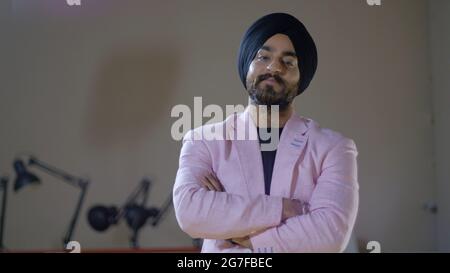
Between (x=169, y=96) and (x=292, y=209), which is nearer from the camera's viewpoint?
(x=292, y=209)

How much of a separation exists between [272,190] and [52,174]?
896mm

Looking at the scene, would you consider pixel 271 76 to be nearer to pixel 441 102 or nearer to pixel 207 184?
pixel 207 184

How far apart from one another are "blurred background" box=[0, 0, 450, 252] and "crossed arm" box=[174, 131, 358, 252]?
0.65 feet

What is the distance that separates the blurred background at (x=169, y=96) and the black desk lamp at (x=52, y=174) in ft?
0.07

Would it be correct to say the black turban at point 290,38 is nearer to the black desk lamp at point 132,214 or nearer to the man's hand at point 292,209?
the man's hand at point 292,209

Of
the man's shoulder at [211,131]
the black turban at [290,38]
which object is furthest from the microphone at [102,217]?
the black turban at [290,38]

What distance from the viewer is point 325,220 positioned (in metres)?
2.03

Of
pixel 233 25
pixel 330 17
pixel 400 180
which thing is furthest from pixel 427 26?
pixel 233 25

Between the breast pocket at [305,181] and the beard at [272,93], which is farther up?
the beard at [272,93]

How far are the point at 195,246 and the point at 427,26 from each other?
1.27 m

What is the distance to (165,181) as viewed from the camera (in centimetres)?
234

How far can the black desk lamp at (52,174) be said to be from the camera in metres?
2.37

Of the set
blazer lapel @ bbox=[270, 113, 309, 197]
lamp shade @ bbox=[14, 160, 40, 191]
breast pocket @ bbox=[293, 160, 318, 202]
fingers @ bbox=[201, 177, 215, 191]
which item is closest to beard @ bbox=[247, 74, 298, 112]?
blazer lapel @ bbox=[270, 113, 309, 197]

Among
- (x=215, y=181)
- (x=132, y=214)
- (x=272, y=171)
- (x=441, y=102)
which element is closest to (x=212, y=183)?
(x=215, y=181)
